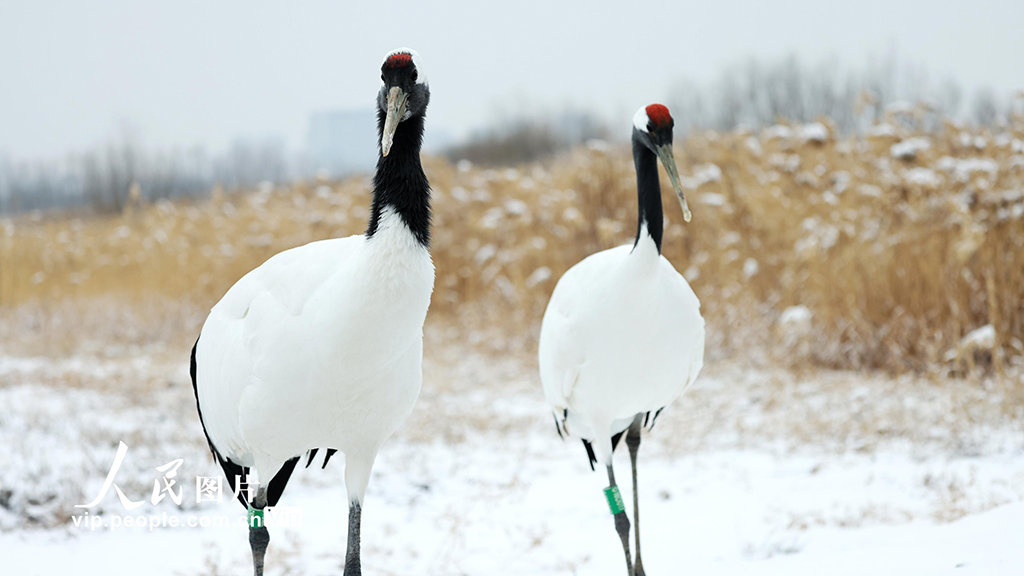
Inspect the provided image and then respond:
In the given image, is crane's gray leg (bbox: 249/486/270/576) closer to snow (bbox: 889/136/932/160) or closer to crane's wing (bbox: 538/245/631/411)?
crane's wing (bbox: 538/245/631/411)

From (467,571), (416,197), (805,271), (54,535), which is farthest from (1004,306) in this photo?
(54,535)

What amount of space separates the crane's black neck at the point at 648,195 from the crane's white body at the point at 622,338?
0.04 metres

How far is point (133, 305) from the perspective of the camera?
8805 mm

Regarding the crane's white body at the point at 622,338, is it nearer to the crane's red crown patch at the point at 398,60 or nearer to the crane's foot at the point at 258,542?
the crane's red crown patch at the point at 398,60

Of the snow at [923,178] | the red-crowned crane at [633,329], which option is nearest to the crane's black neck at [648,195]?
the red-crowned crane at [633,329]

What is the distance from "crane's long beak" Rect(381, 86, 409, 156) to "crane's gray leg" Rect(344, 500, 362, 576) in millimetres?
1062

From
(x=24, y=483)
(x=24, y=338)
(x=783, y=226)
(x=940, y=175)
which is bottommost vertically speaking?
(x=24, y=338)

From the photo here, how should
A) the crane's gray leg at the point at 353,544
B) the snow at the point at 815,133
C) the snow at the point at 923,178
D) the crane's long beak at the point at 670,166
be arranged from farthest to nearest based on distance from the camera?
the snow at the point at 815,133 → the snow at the point at 923,178 → the crane's long beak at the point at 670,166 → the crane's gray leg at the point at 353,544

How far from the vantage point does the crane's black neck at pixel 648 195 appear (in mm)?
2695

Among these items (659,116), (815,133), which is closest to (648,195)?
(659,116)

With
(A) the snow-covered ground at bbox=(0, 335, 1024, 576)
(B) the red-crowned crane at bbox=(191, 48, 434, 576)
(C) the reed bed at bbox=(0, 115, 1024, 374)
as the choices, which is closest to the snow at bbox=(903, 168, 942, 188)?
(C) the reed bed at bbox=(0, 115, 1024, 374)

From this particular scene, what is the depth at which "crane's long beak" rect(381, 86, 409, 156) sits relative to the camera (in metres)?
1.89

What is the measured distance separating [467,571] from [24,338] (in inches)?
258

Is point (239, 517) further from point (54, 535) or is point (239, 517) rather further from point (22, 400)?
point (22, 400)
